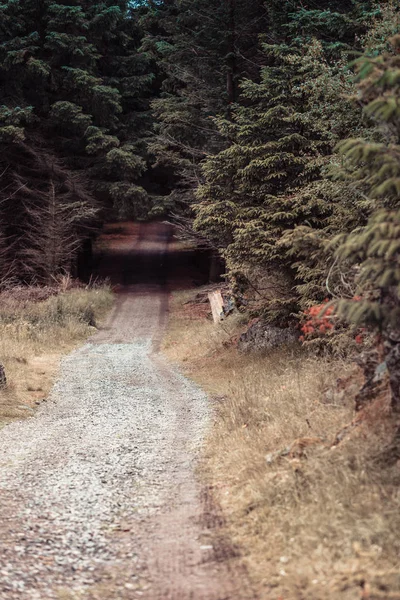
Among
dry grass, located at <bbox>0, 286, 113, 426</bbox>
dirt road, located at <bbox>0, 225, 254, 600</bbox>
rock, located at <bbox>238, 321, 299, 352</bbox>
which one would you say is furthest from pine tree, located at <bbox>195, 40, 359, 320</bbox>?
dry grass, located at <bbox>0, 286, 113, 426</bbox>

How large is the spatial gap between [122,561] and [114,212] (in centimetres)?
2995

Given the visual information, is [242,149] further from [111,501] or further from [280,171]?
[111,501]

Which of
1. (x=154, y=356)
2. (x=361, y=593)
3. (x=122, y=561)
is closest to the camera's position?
(x=361, y=593)

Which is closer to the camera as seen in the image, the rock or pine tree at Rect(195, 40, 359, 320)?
pine tree at Rect(195, 40, 359, 320)

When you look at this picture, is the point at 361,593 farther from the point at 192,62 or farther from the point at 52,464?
the point at 192,62

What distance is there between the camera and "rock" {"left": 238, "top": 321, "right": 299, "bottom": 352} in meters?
13.4

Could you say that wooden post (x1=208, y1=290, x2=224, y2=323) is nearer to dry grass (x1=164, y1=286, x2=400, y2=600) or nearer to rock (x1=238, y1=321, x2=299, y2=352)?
rock (x1=238, y1=321, x2=299, y2=352)

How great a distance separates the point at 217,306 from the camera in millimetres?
22375

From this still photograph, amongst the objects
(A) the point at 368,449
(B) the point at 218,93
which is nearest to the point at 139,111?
(B) the point at 218,93

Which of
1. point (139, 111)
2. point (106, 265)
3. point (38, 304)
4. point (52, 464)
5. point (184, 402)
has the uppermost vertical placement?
point (139, 111)

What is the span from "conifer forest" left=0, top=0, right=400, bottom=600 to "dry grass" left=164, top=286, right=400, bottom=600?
0.17m

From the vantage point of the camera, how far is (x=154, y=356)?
1820 centimetres

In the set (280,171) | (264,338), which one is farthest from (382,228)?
(264,338)

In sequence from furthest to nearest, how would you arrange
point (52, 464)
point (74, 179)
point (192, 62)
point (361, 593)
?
point (74, 179)
point (192, 62)
point (52, 464)
point (361, 593)
